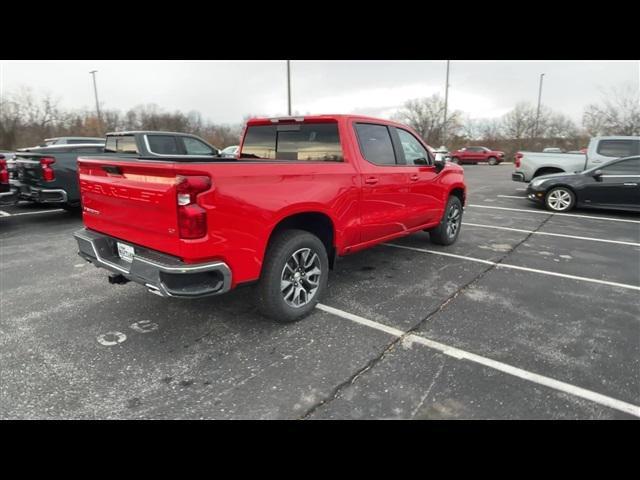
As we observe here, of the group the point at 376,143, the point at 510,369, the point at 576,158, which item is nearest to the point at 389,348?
the point at 510,369

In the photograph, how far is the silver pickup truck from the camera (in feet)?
34.3

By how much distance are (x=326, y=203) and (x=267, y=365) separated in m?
1.56

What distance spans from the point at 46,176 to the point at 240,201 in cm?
665

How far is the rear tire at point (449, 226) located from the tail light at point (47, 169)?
7.12 meters

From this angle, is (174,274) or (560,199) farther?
(560,199)

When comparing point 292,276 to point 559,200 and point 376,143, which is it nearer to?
point 376,143

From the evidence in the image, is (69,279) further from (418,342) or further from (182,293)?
(418,342)

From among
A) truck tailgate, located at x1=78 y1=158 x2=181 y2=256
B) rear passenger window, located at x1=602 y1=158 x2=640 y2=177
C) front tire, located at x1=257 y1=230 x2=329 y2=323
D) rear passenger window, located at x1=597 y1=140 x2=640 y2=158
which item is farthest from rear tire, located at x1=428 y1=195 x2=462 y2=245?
rear passenger window, located at x1=597 y1=140 x2=640 y2=158

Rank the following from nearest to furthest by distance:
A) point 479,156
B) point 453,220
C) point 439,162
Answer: point 439,162
point 453,220
point 479,156

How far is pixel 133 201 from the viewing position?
3.04 meters

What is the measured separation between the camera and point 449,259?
18.6 ft

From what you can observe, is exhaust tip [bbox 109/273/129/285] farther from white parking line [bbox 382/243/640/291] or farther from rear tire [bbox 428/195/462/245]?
rear tire [bbox 428/195/462/245]

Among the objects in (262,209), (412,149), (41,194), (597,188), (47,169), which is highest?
(412,149)

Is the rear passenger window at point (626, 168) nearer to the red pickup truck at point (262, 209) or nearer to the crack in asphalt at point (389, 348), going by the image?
the crack in asphalt at point (389, 348)
